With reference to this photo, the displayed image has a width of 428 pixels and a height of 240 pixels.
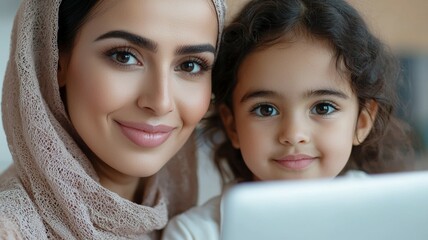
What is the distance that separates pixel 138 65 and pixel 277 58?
8.9 inches

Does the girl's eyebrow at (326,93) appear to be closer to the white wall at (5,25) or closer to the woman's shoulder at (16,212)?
the woman's shoulder at (16,212)

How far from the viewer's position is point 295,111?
938 mm

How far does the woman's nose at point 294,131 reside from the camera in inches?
36.6

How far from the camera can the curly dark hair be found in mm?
982

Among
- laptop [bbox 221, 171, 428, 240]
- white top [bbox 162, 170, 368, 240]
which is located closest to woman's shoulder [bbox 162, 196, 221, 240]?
white top [bbox 162, 170, 368, 240]

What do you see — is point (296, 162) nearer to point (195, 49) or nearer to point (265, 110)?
point (265, 110)

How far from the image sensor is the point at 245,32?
102cm

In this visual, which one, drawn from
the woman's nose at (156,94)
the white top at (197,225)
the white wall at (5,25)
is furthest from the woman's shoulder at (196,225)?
the white wall at (5,25)

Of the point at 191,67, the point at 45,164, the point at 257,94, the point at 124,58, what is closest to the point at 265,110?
the point at 257,94

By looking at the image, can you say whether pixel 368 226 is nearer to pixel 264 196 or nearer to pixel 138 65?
pixel 264 196

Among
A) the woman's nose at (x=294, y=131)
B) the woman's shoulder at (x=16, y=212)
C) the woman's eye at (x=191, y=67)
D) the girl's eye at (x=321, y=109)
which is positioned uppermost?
the woman's eye at (x=191, y=67)

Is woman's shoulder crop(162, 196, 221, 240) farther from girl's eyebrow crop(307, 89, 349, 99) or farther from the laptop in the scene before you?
the laptop

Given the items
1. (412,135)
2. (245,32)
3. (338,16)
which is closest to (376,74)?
(338,16)

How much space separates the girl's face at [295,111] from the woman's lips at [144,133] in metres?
0.16
